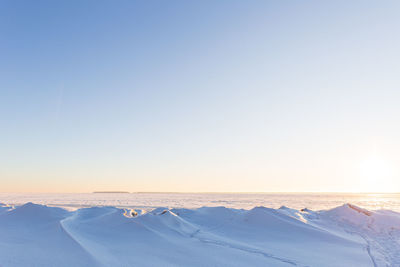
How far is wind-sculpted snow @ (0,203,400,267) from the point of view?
5547 mm

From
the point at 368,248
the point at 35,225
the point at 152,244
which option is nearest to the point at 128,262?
the point at 152,244

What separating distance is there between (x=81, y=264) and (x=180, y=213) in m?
7.16

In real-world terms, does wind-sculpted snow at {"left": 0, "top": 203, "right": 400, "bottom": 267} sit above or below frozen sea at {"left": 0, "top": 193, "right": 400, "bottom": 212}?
above

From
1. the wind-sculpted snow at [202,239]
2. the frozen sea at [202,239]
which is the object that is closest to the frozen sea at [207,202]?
the wind-sculpted snow at [202,239]

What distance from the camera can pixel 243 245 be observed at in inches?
278

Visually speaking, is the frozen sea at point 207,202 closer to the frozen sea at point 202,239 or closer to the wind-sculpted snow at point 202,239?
the wind-sculpted snow at point 202,239

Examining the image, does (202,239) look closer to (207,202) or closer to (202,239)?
(202,239)

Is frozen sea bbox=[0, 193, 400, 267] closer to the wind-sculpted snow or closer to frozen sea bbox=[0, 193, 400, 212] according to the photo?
the wind-sculpted snow

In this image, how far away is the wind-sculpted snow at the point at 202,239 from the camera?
555 cm

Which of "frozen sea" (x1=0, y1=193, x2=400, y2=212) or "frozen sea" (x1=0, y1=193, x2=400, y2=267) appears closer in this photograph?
"frozen sea" (x1=0, y1=193, x2=400, y2=267)

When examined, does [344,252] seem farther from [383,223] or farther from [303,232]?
[383,223]

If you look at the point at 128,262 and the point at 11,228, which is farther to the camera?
the point at 11,228

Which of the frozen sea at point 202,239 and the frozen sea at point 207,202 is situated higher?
the frozen sea at point 202,239

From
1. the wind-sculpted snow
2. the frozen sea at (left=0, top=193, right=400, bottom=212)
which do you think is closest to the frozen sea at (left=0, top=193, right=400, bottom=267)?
the wind-sculpted snow
